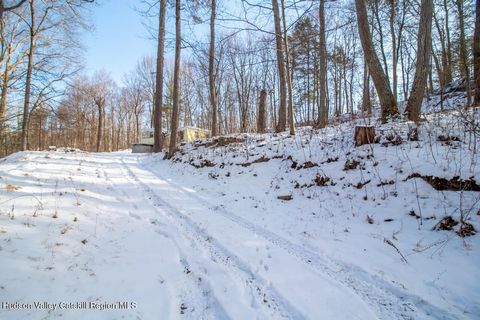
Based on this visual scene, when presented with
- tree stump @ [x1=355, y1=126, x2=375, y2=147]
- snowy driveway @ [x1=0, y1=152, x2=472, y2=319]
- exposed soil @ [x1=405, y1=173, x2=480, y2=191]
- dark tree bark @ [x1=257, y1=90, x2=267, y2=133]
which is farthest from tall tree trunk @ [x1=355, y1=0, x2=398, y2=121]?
dark tree bark @ [x1=257, y1=90, x2=267, y2=133]

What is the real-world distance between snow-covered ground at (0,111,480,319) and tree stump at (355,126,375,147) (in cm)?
29

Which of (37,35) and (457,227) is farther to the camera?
(37,35)

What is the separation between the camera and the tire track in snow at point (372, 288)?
1.96 m

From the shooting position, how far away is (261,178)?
6309 millimetres

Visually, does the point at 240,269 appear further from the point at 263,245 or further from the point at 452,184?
the point at 452,184

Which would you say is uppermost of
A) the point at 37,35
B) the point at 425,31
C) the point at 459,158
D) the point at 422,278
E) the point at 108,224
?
the point at 37,35

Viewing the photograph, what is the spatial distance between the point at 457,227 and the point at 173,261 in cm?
345

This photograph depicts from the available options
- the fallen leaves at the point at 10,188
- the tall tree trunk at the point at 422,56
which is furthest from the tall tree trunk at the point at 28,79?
the tall tree trunk at the point at 422,56

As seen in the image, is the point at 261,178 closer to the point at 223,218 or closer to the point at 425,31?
the point at 223,218

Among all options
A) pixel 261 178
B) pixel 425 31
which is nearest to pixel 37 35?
pixel 261 178

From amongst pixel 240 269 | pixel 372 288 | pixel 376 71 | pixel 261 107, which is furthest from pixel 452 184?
pixel 261 107

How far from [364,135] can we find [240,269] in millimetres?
4683

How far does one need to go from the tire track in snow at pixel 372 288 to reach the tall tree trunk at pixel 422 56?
5.67m

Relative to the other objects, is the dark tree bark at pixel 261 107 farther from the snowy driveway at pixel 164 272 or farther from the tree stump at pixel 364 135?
the snowy driveway at pixel 164 272
